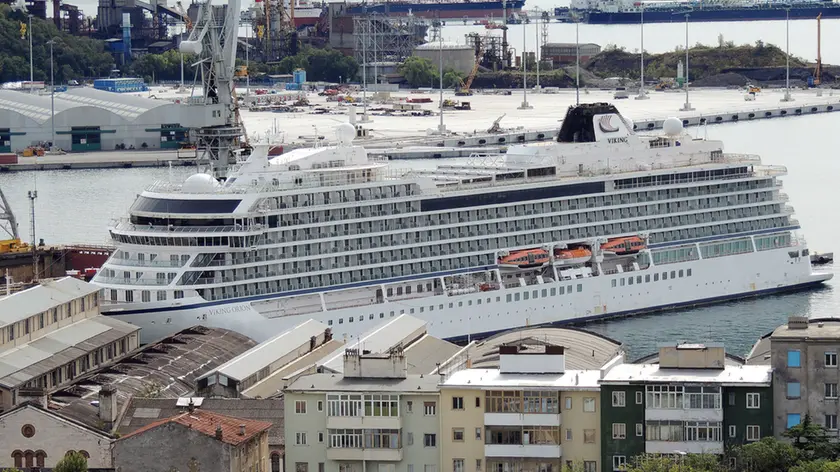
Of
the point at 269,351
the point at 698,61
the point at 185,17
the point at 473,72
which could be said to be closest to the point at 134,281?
the point at 269,351

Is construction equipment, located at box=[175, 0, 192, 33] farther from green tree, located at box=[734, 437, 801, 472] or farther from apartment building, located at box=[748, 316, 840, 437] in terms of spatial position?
green tree, located at box=[734, 437, 801, 472]

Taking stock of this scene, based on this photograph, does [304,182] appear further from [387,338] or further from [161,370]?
[161,370]

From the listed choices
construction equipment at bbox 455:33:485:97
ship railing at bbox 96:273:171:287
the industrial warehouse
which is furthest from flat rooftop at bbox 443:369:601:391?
construction equipment at bbox 455:33:485:97

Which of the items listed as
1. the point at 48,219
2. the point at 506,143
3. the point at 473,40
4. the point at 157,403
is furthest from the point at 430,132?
the point at 157,403

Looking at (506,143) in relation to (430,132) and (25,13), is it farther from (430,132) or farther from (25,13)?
(25,13)

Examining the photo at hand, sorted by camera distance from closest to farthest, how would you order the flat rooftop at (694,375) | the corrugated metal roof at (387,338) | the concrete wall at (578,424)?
1. the flat rooftop at (694,375)
2. the concrete wall at (578,424)
3. the corrugated metal roof at (387,338)

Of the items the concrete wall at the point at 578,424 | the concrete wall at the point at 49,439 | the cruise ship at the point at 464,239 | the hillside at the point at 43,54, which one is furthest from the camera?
the hillside at the point at 43,54

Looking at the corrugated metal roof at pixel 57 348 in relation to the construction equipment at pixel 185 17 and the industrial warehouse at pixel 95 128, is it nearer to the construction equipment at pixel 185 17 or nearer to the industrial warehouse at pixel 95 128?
the industrial warehouse at pixel 95 128

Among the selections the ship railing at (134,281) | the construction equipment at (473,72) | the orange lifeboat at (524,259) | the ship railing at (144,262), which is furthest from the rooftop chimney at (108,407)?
the construction equipment at (473,72)
